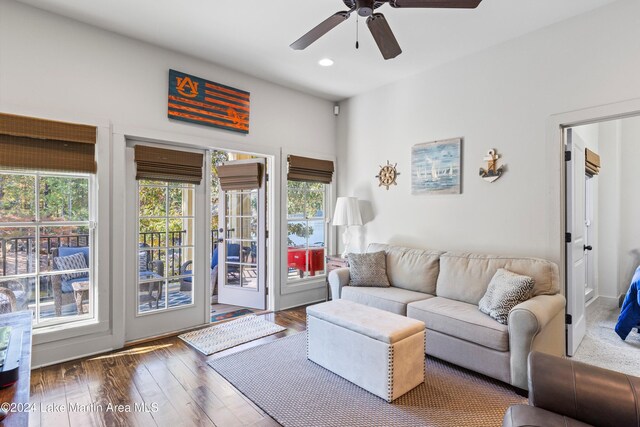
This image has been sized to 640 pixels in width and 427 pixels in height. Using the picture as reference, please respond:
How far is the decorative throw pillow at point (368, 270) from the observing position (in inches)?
150

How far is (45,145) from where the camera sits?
2.81m

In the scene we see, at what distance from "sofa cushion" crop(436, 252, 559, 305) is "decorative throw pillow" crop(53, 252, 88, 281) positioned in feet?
11.0

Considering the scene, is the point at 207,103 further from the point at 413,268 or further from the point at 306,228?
the point at 413,268

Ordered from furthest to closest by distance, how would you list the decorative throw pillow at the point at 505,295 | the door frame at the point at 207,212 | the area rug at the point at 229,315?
the area rug at the point at 229,315, the door frame at the point at 207,212, the decorative throw pillow at the point at 505,295

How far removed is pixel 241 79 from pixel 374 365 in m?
3.38

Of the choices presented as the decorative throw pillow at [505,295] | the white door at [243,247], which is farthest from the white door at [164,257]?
the decorative throw pillow at [505,295]

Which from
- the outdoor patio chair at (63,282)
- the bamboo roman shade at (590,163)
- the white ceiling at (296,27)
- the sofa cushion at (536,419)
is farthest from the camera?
the bamboo roman shade at (590,163)

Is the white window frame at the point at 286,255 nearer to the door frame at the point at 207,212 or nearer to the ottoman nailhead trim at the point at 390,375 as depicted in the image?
the door frame at the point at 207,212

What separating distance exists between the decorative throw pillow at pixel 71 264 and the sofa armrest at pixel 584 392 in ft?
11.4

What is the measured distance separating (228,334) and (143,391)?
45.0 inches

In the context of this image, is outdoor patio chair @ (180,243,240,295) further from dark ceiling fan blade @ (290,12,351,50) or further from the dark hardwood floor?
dark ceiling fan blade @ (290,12,351,50)

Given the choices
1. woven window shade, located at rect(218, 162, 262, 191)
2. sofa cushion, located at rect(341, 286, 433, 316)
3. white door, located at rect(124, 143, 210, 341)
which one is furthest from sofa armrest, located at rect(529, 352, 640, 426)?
woven window shade, located at rect(218, 162, 262, 191)

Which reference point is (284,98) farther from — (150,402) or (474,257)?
(150,402)

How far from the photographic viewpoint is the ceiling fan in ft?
6.37
